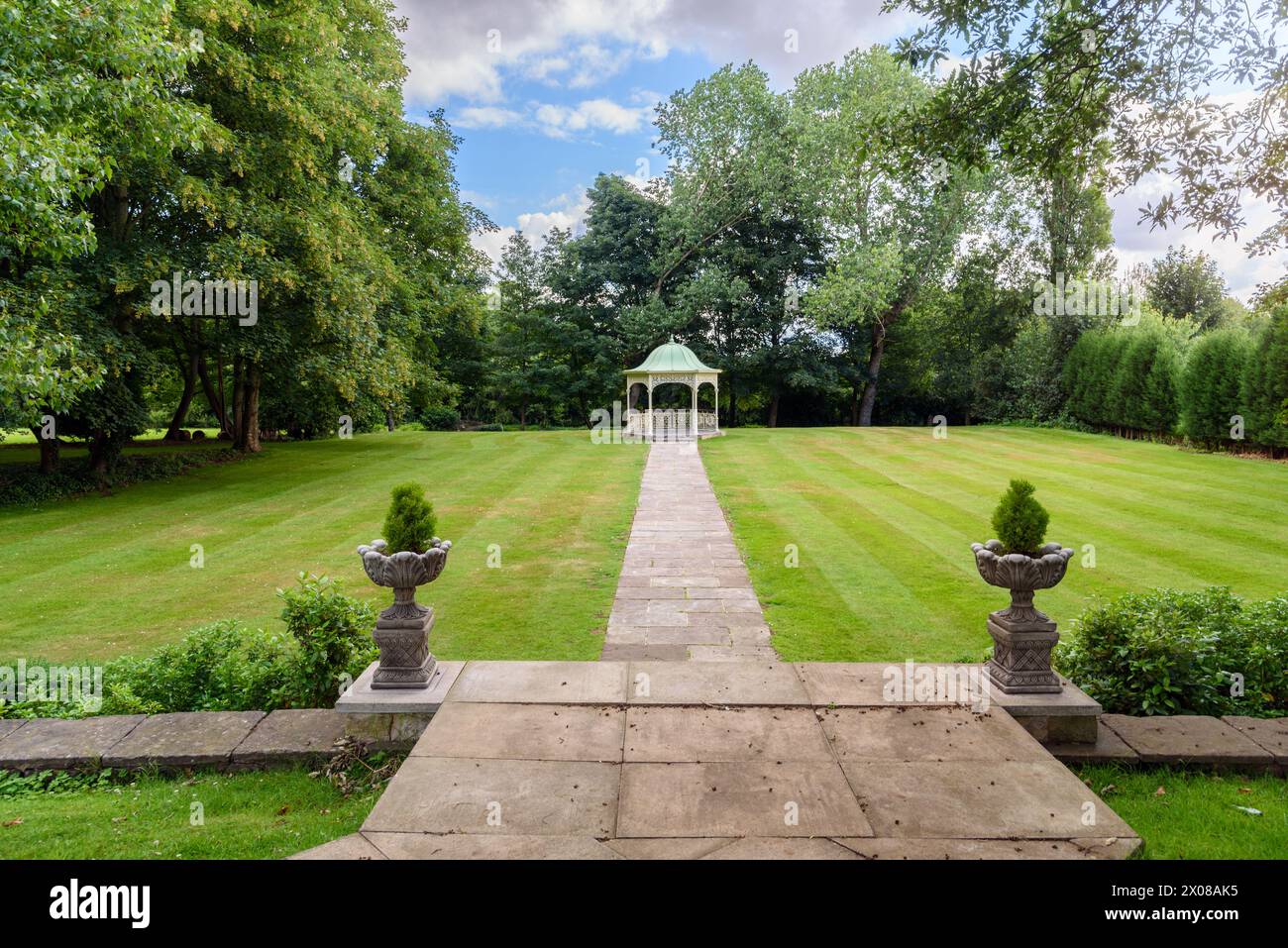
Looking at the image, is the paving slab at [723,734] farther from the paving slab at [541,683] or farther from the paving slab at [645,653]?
the paving slab at [645,653]

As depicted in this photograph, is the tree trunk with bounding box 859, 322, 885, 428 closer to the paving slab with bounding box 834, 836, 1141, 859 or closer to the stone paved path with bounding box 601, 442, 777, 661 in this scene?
the stone paved path with bounding box 601, 442, 777, 661

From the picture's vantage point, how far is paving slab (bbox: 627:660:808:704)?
4.57m

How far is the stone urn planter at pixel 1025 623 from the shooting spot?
433cm

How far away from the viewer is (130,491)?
1520cm

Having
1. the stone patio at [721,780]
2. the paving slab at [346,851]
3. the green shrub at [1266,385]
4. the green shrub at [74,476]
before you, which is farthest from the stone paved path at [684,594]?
the green shrub at [1266,385]

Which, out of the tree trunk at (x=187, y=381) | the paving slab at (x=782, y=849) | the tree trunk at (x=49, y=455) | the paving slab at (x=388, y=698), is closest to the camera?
the paving slab at (x=782, y=849)

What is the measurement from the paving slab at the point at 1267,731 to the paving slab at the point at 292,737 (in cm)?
554

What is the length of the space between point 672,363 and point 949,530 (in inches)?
620

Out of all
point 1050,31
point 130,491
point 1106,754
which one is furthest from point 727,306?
point 1106,754

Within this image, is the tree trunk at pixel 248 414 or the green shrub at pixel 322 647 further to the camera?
the tree trunk at pixel 248 414

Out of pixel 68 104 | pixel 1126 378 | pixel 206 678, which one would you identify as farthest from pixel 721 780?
pixel 1126 378

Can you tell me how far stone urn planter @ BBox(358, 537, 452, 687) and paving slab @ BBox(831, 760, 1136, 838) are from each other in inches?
104

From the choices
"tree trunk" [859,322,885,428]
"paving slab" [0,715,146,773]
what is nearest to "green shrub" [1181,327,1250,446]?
"tree trunk" [859,322,885,428]
